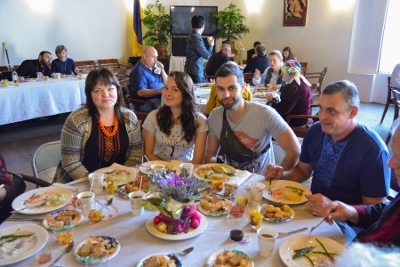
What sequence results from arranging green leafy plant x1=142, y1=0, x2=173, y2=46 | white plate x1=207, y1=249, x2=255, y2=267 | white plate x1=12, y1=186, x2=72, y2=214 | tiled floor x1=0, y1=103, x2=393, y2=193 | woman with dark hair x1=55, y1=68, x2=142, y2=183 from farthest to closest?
green leafy plant x1=142, y1=0, x2=173, y2=46, tiled floor x1=0, y1=103, x2=393, y2=193, woman with dark hair x1=55, y1=68, x2=142, y2=183, white plate x1=12, y1=186, x2=72, y2=214, white plate x1=207, y1=249, x2=255, y2=267

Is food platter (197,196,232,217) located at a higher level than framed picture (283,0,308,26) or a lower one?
lower

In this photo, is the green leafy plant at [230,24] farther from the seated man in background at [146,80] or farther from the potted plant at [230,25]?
the seated man in background at [146,80]

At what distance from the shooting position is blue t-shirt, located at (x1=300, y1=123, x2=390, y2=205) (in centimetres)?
161

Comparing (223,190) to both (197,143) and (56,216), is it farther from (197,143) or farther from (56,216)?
(56,216)

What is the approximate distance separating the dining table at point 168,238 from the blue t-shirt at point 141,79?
298cm

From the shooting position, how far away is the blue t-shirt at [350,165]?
5.29 ft

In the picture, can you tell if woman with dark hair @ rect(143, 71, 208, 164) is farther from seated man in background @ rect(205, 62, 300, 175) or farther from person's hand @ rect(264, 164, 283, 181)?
person's hand @ rect(264, 164, 283, 181)

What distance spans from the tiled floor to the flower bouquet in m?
2.64

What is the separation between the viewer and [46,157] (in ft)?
7.60

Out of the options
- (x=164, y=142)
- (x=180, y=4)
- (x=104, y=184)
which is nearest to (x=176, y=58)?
(x=180, y=4)

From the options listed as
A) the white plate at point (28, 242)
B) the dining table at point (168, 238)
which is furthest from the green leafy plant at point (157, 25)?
the white plate at point (28, 242)

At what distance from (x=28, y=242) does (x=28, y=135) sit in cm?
433

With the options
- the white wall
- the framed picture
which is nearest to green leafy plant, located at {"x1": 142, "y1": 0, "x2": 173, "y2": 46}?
the white wall

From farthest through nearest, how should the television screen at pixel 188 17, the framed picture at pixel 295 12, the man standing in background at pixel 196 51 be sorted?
the television screen at pixel 188 17 < the framed picture at pixel 295 12 < the man standing in background at pixel 196 51
